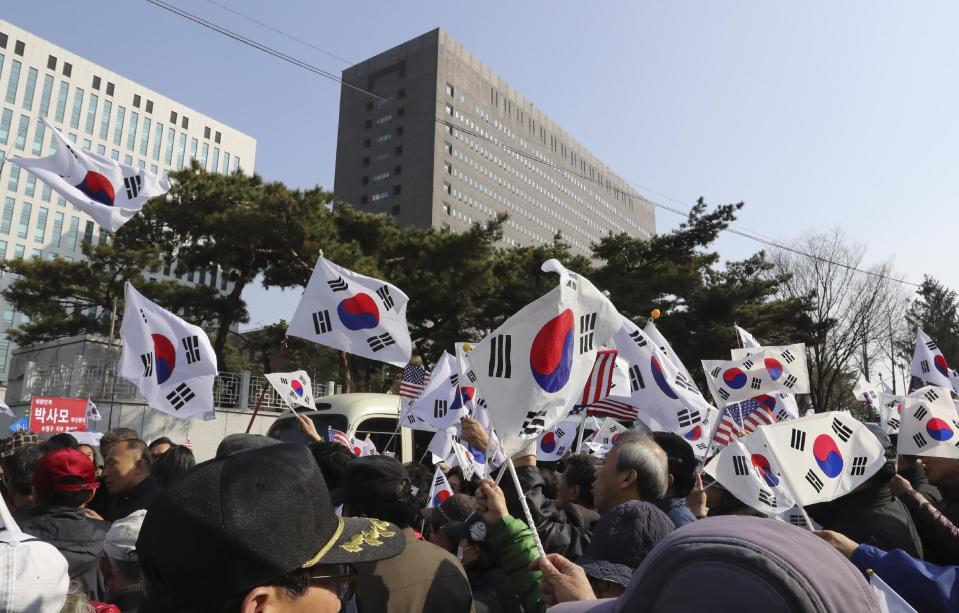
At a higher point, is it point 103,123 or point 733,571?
point 103,123

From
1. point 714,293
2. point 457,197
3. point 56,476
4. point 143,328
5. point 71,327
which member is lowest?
point 56,476

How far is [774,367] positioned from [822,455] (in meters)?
4.88

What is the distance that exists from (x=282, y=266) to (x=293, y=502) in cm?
1997

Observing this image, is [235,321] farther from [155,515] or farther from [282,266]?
[155,515]

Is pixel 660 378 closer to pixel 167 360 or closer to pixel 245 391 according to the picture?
pixel 167 360

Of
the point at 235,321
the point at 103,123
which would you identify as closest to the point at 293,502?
the point at 235,321

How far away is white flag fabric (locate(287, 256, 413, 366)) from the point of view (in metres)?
6.55

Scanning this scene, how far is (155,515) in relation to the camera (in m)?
1.20

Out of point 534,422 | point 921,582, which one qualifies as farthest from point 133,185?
point 921,582

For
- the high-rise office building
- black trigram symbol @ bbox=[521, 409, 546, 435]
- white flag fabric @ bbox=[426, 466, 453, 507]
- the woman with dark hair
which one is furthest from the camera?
the high-rise office building

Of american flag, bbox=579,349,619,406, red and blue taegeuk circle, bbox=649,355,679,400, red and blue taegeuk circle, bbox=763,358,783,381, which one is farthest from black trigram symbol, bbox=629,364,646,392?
red and blue taegeuk circle, bbox=763,358,783,381

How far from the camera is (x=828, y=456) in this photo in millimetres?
3740

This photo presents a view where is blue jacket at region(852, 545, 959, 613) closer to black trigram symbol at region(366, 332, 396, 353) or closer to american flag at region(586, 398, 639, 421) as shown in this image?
black trigram symbol at region(366, 332, 396, 353)

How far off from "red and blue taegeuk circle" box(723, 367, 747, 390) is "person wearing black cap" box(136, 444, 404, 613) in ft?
24.5
